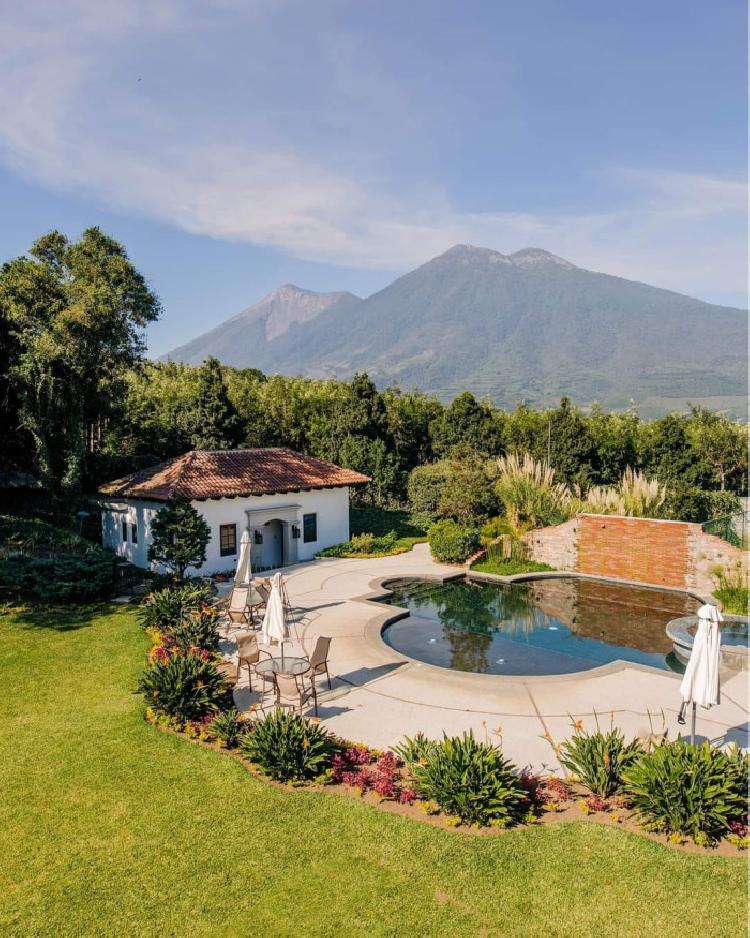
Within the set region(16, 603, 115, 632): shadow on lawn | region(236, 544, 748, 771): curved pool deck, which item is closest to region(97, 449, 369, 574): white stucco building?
region(16, 603, 115, 632): shadow on lawn

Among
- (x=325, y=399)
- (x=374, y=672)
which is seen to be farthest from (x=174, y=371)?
(x=374, y=672)

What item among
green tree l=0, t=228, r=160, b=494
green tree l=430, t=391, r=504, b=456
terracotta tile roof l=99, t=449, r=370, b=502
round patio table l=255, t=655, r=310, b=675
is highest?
green tree l=0, t=228, r=160, b=494

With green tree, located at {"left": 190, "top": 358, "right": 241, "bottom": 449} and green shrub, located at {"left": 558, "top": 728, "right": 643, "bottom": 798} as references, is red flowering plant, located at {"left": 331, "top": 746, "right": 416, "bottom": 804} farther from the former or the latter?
green tree, located at {"left": 190, "top": 358, "right": 241, "bottom": 449}

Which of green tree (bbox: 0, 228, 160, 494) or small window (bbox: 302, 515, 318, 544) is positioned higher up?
green tree (bbox: 0, 228, 160, 494)

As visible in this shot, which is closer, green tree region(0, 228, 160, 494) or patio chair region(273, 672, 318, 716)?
patio chair region(273, 672, 318, 716)

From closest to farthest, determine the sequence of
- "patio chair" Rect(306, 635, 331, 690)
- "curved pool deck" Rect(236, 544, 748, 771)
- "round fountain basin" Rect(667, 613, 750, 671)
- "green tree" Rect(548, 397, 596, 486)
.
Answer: "curved pool deck" Rect(236, 544, 748, 771)
"patio chair" Rect(306, 635, 331, 690)
"round fountain basin" Rect(667, 613, 750, 671)
"green tree" Rect(548, 397, 596, 486)

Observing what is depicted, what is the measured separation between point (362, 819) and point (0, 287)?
691 inches

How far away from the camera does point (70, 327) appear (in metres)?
18.3

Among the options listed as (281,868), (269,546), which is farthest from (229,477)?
(281,868)

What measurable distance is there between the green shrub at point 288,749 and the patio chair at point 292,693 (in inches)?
42.3

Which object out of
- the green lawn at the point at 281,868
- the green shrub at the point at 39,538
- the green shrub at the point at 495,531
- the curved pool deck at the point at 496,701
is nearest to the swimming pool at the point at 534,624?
the curved pool deck at the point at 496,701

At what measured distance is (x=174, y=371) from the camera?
2008 inches

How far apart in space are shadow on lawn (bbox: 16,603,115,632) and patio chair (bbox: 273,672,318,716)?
22.0 feet

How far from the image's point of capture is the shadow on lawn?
14.9 m
